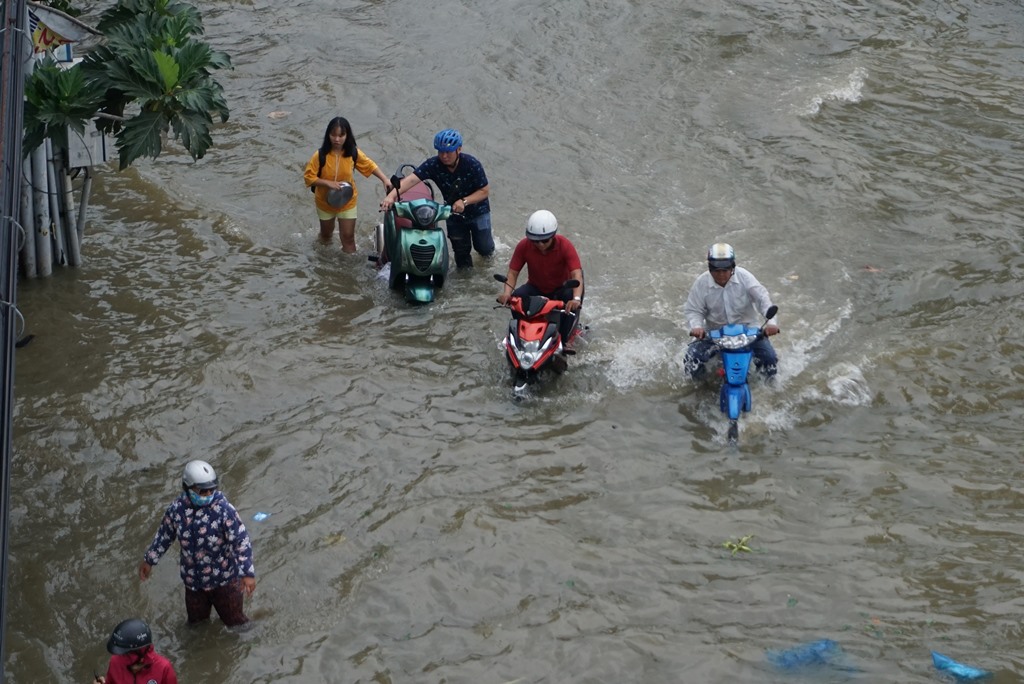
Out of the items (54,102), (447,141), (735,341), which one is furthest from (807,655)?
(54,102)

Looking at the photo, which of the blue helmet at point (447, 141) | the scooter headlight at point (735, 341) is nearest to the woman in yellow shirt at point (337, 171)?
the blue helmet at point (447, 141)

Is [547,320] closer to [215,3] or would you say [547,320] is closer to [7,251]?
[7,251]

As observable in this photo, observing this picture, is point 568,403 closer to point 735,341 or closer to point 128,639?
point 735,341

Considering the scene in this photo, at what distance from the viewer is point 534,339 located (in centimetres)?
970

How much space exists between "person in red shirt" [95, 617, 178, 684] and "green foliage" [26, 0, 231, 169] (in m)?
3.82

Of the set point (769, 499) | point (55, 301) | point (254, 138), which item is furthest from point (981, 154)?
point (55, 301)

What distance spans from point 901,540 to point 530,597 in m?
2.68

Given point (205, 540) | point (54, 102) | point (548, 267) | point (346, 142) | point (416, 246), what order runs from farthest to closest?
point (346, 142)
point (416, 246)
point (548, 267)
point (54, 102)
point (205, 540)

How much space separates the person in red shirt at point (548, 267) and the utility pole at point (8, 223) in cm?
431

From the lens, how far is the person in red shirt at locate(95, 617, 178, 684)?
6.00 meters

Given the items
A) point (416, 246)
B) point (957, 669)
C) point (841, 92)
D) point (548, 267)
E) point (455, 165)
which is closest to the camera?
point (957, 669)

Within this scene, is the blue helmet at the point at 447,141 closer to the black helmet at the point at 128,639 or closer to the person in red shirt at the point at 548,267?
the person in red shirt at the point at 548,267

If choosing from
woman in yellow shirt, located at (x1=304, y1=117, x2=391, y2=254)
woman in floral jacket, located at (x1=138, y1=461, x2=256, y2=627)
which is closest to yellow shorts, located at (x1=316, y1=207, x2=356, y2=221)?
woman in yellow shirt, located at (x1=304, y1=117, x2=391, y2=254)

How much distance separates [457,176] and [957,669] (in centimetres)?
691
